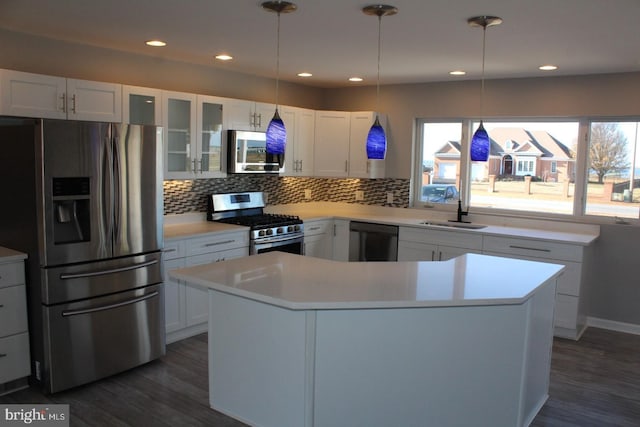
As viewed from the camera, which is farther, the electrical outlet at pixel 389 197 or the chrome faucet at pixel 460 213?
the electrical outlet at pixel 389 197

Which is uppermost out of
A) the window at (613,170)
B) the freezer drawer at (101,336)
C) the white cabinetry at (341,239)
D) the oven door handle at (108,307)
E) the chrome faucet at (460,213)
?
the window at (613,170)

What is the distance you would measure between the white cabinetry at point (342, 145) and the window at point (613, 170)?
210 cm

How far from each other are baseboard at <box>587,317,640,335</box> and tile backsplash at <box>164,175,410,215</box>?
2.15 metres

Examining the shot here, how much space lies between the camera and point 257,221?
16.7ft

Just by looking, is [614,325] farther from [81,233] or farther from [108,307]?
[81,233]

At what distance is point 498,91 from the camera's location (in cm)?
534

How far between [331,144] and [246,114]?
1.19 m

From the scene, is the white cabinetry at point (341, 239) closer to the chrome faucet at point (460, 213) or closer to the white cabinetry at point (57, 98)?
the chrome faucet at point (460, 213)

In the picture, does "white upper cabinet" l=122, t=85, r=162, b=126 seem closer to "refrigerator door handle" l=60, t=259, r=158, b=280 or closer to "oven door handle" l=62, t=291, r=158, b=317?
"refrigerator door handle" l=60, t=259, r=158, b=280

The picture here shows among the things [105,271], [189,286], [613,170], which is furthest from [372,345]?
[613,170]

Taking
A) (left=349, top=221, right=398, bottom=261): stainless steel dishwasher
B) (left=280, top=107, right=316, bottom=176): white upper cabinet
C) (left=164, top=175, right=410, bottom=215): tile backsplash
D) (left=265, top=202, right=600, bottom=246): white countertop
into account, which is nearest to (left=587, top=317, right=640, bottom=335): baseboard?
(left=265, top=202, right=600, bottom=246): white countertop

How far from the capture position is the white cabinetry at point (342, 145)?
19.3ft

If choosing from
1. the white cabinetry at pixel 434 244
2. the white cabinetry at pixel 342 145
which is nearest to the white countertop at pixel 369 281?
the white cabinetry at pixel 434 244

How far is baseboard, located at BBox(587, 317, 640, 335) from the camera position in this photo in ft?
16.1
